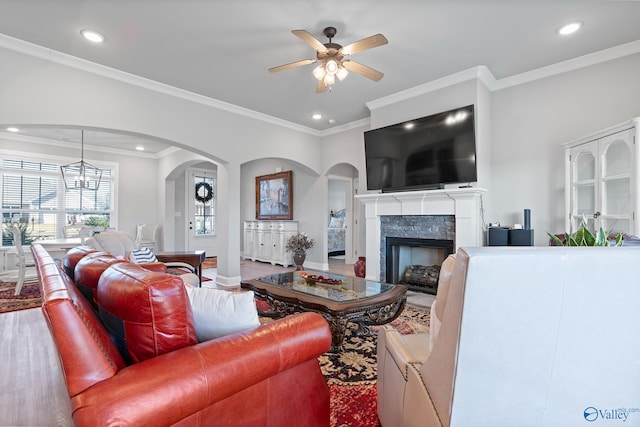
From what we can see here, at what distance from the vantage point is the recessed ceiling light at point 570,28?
2807 mm

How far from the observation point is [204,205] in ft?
27.1

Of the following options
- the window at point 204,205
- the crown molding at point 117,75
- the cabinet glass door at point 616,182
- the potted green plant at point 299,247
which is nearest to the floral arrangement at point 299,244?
the potted green plant at point 299,247

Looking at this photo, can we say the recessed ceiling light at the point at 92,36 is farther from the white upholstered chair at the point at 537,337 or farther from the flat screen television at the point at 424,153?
the white upholstered chair at the point at 537,337

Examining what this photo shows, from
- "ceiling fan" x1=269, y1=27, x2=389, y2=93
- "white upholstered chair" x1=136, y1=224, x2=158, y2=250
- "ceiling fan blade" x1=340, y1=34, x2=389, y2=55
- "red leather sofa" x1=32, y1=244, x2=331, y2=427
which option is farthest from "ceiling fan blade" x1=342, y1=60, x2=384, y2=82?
"white upholstered chair" x1=136, y1=224, x2=158, y2=250

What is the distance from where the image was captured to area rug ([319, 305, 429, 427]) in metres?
1.65

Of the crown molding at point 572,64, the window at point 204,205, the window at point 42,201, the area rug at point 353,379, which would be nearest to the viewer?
the area rug at point 353,379

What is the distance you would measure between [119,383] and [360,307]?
5.55 feet

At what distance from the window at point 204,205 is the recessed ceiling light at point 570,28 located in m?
7.46

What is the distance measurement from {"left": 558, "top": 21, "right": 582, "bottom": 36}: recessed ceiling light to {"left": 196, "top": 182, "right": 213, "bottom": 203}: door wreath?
297 inches

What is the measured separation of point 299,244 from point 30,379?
4602mm

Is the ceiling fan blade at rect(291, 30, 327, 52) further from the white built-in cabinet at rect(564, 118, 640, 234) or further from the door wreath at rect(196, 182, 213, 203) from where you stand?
the door wreath at rect(196, 182, 213, 203)

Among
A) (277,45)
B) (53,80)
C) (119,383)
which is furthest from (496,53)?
(53,80)

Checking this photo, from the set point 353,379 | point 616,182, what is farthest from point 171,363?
point 616,182

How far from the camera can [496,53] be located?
3.30 m
